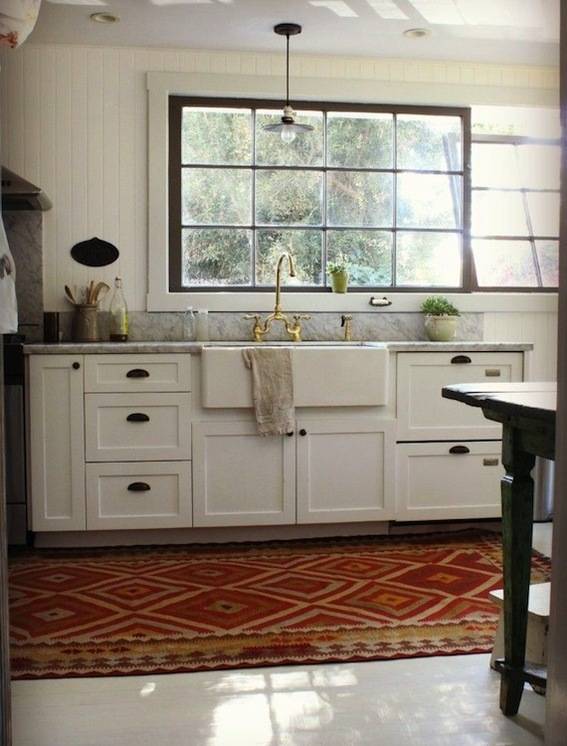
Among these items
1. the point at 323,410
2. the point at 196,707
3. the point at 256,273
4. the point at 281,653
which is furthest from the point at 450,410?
the point at 196,707

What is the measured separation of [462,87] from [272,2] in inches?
53.0

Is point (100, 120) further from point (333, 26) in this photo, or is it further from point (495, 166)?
point (495, 166)

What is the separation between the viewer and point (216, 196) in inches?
179

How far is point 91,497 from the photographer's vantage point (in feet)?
12.5

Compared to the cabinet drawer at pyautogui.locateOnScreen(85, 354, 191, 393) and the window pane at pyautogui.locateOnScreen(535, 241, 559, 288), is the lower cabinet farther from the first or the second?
the window pane at pyautogui.locateOnScreen(535, 241, 559, 288)

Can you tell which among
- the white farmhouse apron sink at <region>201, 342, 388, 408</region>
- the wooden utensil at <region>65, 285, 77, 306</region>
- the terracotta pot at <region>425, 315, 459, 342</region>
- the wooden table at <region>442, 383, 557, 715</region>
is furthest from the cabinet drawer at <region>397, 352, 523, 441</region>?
the wooden table at <region>442, 383, 557, 715</region>

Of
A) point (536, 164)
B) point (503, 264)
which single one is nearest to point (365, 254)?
point (503, 264)

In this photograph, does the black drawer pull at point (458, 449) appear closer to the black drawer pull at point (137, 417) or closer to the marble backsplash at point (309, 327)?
the marble backsplash at point (309, 327)

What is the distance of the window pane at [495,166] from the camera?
4.79 meters

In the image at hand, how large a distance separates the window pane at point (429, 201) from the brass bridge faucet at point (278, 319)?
735 millimetres

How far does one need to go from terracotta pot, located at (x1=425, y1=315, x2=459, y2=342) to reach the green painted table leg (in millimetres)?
2319

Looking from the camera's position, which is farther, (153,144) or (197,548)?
(153,144)

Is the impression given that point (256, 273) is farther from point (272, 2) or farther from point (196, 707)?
point (196, 707)

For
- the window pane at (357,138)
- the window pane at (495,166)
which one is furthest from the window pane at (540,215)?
the window pane at (357,138)
